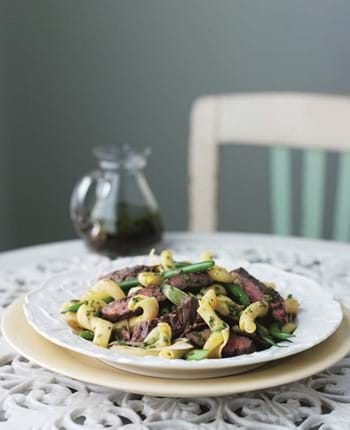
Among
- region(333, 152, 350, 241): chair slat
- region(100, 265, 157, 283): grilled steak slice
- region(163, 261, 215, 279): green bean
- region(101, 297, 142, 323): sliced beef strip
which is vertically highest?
region(163, 261, 215, 279): green bean

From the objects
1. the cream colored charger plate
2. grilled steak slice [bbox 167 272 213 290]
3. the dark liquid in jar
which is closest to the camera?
the cream colored charger plate

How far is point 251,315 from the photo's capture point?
2.79 feet

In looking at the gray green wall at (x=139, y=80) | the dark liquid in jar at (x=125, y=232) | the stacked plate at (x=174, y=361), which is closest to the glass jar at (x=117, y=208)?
the dark liquid in jar at (x=125, y=232)

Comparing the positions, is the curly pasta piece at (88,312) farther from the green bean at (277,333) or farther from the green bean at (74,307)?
the green bean at (277,333)

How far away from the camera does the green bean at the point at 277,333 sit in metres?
0.85

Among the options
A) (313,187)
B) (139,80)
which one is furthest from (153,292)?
(139,80)

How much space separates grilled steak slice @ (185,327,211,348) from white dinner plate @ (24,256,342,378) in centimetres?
3

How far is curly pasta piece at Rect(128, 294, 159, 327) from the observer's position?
0.85m

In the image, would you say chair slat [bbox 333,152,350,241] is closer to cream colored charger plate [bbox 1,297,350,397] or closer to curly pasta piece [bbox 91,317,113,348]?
cream colored charger plate [bbox 1,297,350,397]

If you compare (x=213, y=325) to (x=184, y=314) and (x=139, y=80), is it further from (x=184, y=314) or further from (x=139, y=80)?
(x=139, y=80)

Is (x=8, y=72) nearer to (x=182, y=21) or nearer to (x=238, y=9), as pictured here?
(x=182, y=21)

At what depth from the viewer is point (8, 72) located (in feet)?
8.00

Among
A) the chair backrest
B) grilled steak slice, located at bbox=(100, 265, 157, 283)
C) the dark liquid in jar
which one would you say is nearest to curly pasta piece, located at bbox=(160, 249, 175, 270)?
grilled steak slice, located at bbox=(100, 265, 157, 283)

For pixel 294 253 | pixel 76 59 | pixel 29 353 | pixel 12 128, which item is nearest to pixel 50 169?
pixel 12 128
